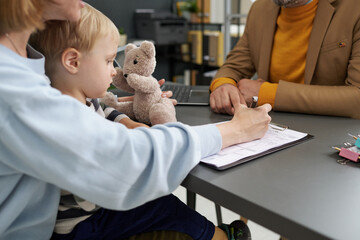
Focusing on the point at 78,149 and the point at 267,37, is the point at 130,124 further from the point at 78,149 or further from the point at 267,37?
the point at 267,37

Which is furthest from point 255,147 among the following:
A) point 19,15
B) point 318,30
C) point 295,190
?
point 318,30

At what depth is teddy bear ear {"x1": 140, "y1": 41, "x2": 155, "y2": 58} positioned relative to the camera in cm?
87

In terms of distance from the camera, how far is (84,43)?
2.30 ft

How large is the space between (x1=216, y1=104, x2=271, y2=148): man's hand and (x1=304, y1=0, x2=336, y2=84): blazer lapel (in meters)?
0.54

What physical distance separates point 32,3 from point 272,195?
0.50 m

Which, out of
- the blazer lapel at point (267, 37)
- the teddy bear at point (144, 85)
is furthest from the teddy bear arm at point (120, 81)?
the blazer lapel at point (267, 37)

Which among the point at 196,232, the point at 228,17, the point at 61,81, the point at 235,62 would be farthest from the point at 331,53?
the point at 228,17

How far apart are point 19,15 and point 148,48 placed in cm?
38

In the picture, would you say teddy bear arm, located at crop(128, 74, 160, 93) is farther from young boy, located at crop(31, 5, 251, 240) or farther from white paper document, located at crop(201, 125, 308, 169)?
white paper document, located at crop(201, 125, 308, 169)

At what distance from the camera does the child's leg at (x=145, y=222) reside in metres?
0.70

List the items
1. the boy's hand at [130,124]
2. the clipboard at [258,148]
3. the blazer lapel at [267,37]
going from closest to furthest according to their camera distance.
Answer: the clipboard at [258,148] → the boy's hand at [130,124] → the blazer lapel at [267,37]

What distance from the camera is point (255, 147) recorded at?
747 mm

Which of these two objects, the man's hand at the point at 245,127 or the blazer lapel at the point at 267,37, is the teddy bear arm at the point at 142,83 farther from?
the blazer lapel at the point at 267,37

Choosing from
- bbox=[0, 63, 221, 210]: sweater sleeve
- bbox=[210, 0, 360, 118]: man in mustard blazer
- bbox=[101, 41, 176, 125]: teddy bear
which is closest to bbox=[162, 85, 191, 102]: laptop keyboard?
bbox=[210, 0, 360, 118]: man in mustard blazer
